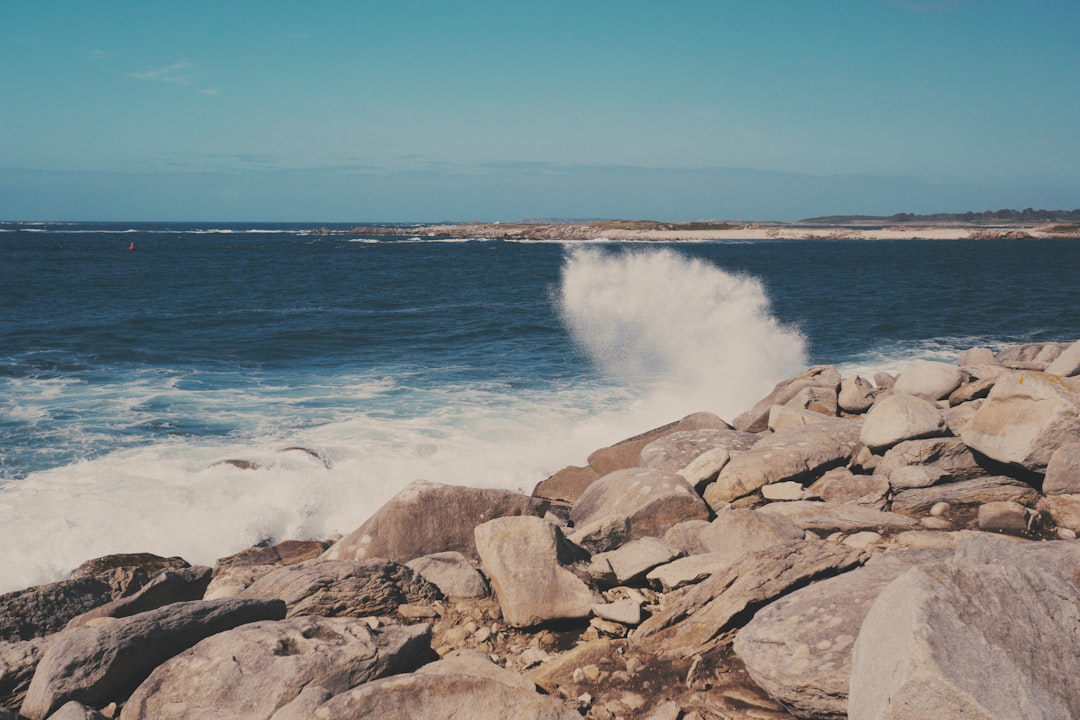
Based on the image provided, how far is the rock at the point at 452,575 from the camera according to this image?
6527mm

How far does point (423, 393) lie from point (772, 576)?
1302 centimetres

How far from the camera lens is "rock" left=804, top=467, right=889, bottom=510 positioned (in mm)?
8234

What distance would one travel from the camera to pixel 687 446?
10.8 m

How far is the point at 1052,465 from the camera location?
25.0 ft

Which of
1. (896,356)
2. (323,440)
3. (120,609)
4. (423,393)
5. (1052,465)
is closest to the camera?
(120,609)

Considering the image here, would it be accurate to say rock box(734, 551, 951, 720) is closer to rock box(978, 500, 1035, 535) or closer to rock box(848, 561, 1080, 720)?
rock box(848, 561, 1080, 720)

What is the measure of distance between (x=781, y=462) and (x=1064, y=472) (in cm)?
275

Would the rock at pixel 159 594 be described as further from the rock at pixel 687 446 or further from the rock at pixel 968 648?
the rock at pixel 687 446

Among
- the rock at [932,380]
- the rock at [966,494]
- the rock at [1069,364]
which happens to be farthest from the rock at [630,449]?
the rock at [1069,364]

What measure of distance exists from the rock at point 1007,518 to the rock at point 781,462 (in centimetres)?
205

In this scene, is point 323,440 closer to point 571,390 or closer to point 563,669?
point 571,390

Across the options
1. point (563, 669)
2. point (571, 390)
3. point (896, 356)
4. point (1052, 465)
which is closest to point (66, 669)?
point (563, 669)

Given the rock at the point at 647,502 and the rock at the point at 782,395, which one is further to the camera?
the rock at the point at 782,395

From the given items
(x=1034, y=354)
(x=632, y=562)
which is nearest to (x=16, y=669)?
(x=632, y=562)
